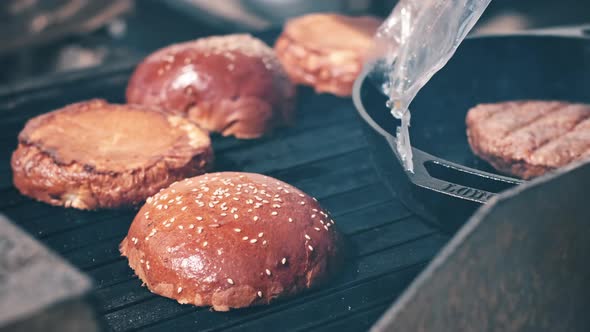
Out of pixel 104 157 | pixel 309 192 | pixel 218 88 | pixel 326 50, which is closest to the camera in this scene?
pixel 104 157

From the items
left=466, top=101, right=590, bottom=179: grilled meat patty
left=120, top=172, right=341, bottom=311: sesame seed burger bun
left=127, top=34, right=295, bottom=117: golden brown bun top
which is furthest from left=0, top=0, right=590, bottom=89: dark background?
left=120, top=172, right=341, bottom=311: sesame seed burger bun

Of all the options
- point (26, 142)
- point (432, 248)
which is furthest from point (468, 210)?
point (26, 142)

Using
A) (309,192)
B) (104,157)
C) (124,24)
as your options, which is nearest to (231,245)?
(309,192)

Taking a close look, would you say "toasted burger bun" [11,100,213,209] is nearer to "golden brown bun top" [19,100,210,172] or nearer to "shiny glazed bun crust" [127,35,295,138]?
"golden brown bun top" [19,100,210,172]

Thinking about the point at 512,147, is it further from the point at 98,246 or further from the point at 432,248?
the point at 98,246

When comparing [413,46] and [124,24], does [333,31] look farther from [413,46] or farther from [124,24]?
[124,24]
